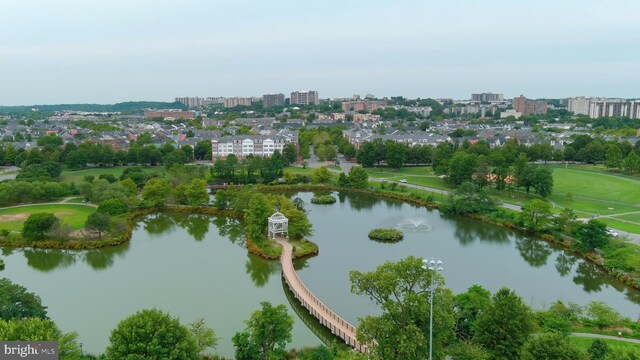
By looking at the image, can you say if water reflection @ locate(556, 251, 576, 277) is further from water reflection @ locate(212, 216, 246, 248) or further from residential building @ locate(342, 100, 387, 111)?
residential building @ locate(342, 100, 387, 111)

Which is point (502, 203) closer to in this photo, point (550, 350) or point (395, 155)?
point (395, 155)

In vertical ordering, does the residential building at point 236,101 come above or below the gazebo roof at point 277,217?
above

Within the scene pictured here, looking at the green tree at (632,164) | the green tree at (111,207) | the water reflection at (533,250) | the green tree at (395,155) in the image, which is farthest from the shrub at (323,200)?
the green tree at (632,164)

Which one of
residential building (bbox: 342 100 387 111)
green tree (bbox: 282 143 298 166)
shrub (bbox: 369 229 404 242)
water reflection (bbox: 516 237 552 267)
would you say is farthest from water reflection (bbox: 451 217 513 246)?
residential building (bbox: 342 100 387 111)

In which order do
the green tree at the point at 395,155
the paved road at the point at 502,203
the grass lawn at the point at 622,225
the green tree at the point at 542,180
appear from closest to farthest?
1. the paved road at the point at 502,203
2. the grass lawn at the point at 622,225
3. the green tree at the point at 542,180
4. the green tree at the point at 395,155

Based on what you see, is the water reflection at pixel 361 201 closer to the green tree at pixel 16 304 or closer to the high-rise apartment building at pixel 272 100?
the green tree at pixel 16 304

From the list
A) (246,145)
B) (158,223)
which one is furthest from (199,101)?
(158,223)

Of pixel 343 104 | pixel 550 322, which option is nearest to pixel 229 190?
pixel 550 322
